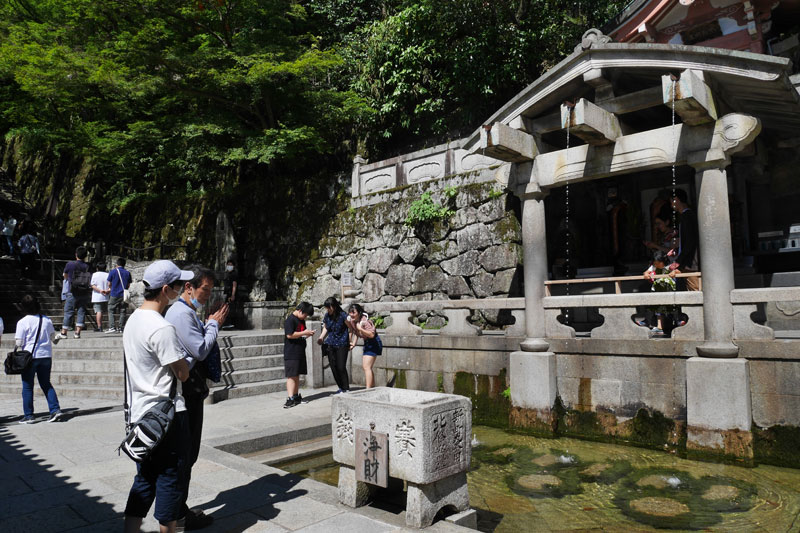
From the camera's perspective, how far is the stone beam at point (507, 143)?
902 cm

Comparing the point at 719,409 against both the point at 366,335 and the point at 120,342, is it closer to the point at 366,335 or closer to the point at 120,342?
the point at 366,335

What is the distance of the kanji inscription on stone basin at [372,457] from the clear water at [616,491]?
4.63ft

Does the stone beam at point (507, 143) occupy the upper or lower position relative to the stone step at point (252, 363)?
upper

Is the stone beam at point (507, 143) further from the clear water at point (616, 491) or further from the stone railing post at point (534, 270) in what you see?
the clear water at point (616, 491)

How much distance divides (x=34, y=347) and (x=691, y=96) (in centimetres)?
1001

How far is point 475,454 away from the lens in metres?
7.89

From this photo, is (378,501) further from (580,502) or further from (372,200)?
(372,200)

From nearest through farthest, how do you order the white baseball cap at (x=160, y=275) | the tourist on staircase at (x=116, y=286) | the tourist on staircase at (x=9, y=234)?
the white baseball cap at (x=160, y=275)
the tourist on staircase at (x=116, y=286)
the tourist on staircase at (x=9, y=234)

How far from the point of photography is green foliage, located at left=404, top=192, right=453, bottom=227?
14.5 m

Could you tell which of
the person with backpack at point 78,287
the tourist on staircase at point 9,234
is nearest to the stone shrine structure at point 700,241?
the person with backpack at point 78,287

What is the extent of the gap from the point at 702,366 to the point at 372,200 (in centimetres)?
1106

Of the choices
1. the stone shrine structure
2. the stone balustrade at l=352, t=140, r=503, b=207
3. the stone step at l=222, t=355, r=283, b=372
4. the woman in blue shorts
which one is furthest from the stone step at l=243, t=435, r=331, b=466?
the stone balustrade at l=352, t=140, r=503, b=207

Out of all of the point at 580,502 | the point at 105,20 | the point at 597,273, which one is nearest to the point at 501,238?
the point at 597,273

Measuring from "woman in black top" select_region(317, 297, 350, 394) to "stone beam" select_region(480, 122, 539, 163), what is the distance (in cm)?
392
